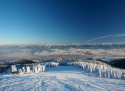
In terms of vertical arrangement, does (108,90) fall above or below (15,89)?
below

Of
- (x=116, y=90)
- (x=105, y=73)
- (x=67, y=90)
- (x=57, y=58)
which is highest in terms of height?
(x=67, y=90)

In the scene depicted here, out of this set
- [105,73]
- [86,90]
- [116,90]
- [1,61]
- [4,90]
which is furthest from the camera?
[1,61]

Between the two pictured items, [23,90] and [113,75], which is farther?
[113,75]

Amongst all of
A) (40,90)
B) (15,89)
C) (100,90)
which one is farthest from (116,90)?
(15,89)

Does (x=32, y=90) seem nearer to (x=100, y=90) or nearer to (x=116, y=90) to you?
(x=100, y=90)

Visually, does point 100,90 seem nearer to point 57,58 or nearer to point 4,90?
point 4,90

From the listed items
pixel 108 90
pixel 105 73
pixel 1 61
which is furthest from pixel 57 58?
pixel 108 90

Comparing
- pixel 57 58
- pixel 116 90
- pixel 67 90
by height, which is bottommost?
pixel 57 58

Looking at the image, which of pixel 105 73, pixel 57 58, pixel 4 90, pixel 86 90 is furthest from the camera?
pixel 57 58

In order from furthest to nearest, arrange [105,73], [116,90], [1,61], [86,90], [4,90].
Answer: [1,61] < [105,73] < [116,90] < [86,90] < [4,90]
